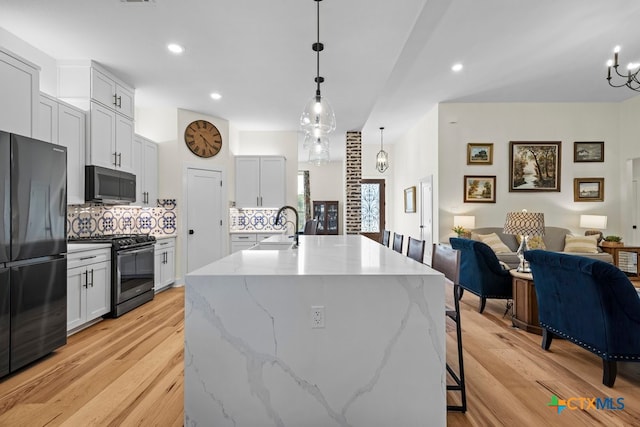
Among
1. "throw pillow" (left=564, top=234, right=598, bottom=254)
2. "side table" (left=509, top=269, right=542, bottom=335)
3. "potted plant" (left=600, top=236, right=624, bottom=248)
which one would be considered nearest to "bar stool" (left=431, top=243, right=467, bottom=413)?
"side table" (left=509, top=269, right=542, bottom=335)

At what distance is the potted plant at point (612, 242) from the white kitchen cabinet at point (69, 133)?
7754 mm

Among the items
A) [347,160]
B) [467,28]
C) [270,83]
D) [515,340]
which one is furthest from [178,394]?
[347,160]

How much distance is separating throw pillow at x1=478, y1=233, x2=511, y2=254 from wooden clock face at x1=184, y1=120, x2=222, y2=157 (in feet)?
16.0

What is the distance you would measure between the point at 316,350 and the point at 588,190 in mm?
6843

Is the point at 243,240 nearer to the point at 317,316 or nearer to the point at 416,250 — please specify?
the point at 416,250

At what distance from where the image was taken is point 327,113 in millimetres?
2754

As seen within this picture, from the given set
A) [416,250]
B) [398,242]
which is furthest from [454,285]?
[398,242]

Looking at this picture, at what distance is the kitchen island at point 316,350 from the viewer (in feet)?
4.92

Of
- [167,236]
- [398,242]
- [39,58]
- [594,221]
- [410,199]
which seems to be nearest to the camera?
[398,242]

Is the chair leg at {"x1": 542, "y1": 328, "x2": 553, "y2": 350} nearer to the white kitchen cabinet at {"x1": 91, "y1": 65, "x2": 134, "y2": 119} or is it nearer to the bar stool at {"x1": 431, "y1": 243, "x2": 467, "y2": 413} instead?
the bar stool at {"x1": 431, "y1": 243, "x2": 467, "y2": 413}

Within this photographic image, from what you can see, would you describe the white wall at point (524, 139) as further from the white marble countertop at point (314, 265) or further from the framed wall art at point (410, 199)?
the white marble countertop at point (314, 265)

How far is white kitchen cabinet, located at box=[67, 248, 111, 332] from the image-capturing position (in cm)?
297

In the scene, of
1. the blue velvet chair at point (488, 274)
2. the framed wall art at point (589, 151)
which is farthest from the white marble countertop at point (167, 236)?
the framed wall art at point (589, 151)

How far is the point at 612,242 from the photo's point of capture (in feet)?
17.7
